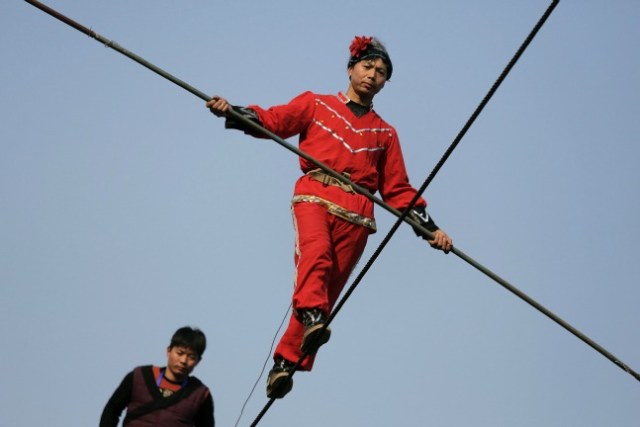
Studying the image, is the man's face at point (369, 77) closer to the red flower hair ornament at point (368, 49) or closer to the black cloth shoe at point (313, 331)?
the red flower hair ornament at point (368, 49)

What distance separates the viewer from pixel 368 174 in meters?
9.11

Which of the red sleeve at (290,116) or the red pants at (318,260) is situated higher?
the red sleeve at (290,116)

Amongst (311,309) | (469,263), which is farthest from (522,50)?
(311,309)

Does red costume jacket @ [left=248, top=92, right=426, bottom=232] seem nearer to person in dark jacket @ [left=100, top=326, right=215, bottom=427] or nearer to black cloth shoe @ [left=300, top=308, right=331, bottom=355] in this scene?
black cloth shoe @ [left=300, top=308, right=331, bottom=355]

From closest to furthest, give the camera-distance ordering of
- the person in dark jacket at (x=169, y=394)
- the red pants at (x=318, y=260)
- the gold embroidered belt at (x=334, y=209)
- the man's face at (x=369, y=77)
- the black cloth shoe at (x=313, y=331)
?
the person in dark jacket at (x=169, y=394), the black cloth shoe at (x=313, y=331), the red pants at (x=318, y=260), the gold embroidered belt at (x=334, y=209), the man's face at (x=369, y=77)

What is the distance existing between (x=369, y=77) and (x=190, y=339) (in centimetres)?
236

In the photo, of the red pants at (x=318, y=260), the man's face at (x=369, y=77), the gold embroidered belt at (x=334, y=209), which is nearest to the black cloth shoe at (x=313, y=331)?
the red pants at (x=318, y=260)

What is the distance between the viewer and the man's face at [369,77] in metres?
9.30

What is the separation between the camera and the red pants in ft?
28.4

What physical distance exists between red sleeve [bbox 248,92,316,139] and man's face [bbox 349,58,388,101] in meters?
0.29

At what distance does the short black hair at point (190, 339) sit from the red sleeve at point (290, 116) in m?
1.58

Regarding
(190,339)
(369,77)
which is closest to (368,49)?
(369,77)

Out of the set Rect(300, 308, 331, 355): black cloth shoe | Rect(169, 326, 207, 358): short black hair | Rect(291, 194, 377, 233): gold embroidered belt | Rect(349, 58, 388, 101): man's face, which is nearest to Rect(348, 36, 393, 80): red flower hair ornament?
Rect(349, 58, 388, 101): man's face

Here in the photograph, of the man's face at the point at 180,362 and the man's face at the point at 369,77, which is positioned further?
the man's face at the point at 369,77
